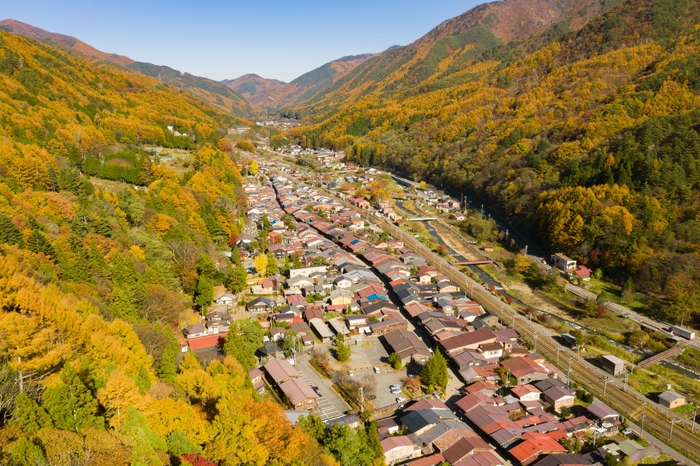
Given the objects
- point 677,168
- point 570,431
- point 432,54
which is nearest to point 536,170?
point 677,168

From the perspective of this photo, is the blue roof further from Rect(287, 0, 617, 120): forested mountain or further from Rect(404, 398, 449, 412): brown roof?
Rect(287, 0, 617, 120): forested mountain

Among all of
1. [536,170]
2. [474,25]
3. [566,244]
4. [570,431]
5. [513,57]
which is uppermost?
[474,25]

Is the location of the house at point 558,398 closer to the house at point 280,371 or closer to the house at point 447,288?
the house at point 280,371

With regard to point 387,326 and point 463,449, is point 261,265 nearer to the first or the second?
point 387,326

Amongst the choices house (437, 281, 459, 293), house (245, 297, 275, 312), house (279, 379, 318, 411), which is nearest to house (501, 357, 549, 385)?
house (437, 281, 459, 293)

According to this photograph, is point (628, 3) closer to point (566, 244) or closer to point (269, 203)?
point (566, 244)

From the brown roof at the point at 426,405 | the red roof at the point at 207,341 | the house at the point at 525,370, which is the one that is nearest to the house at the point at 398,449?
the brown roof at the point at 426,405

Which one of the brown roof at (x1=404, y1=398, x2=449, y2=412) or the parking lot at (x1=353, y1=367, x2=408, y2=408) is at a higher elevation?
the brown roof at (x1=404, y1=398, x2=449, y2=412)
